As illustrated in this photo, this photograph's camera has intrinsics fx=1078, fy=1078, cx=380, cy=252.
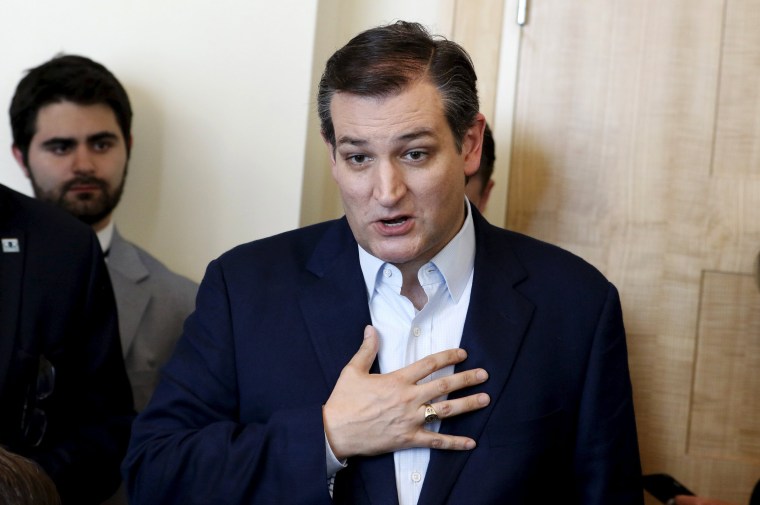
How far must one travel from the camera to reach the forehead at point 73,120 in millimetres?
3012

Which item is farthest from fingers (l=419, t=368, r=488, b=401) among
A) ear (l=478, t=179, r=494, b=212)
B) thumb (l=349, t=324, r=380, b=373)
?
ear (l=478, t=179, r=494, b=212)

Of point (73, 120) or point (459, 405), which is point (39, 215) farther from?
point (459, 405)

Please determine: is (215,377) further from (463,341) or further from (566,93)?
(566,93)

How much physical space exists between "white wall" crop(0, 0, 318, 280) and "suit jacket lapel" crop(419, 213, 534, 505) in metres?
1.03

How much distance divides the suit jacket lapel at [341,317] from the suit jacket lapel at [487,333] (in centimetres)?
9

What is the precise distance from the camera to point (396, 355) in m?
1.96

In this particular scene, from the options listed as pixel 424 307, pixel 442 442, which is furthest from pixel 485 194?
pixel 442 442

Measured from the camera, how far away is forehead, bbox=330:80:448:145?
1.89 metres

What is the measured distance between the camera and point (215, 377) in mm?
1940

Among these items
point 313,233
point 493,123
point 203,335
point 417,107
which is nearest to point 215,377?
point 203,335

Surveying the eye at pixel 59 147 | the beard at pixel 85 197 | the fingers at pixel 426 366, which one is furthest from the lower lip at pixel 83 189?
the fingers at pixel 426 366

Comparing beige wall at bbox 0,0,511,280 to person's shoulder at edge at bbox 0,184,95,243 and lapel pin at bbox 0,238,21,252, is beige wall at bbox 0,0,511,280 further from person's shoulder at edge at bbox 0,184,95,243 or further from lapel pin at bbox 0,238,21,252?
lapel pin at bbox 0,238,21,252

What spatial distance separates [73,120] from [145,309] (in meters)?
0.58

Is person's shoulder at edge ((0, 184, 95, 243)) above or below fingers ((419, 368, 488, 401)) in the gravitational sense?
above
